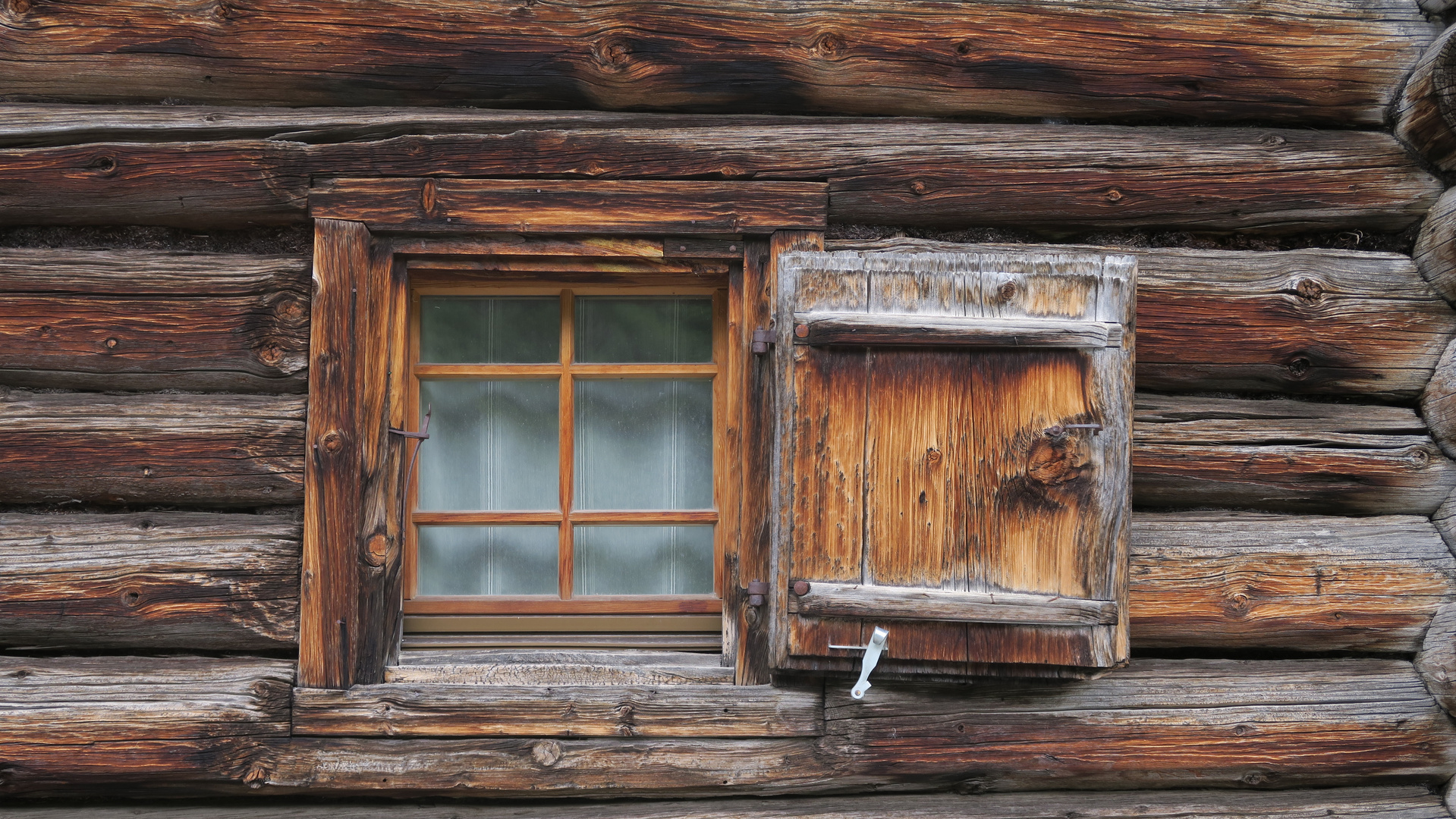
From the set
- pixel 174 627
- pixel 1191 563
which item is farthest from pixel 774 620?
pixel 174 627

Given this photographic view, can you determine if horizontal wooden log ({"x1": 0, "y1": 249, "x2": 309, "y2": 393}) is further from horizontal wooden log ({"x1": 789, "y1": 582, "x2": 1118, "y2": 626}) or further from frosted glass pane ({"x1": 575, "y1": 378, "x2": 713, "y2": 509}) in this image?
horizontal wooden log ({"x1": 789, "y1": 582, "x2": 1118, "y2": 626})

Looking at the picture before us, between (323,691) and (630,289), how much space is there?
4.10 feet

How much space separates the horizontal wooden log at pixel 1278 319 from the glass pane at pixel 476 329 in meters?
0.86

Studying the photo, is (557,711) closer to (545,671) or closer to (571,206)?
(545,671)

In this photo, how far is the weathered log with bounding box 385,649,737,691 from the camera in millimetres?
2275

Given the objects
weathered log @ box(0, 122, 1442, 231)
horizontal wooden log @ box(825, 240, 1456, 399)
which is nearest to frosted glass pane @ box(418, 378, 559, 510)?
weathered log @ box(0, 122, 1442, 231)

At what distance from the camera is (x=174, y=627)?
7.38 feet

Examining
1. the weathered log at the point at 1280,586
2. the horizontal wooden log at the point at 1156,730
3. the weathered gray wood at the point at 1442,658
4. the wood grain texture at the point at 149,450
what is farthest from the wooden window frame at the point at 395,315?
the weathered gray wood at the point at 1442,658

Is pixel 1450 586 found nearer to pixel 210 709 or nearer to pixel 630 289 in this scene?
pixel 630 289

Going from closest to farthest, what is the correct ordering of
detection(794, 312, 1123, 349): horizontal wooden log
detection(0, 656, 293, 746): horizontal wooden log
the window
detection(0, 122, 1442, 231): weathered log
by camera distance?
detection(794, 312, 1123, 349): horizontal wooden log
detection(0, 656, 293, 746): horizontal wooden log
detection(0, 122, 1442, 231): weathered log
the window

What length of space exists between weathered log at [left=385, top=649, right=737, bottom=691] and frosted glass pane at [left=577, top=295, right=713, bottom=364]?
0.79 metres

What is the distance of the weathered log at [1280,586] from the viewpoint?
2.31 meters

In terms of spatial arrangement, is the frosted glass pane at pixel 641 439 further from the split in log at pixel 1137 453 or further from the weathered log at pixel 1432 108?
the weathered log at pixel 1432 108

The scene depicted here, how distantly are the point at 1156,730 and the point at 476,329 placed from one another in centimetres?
203
